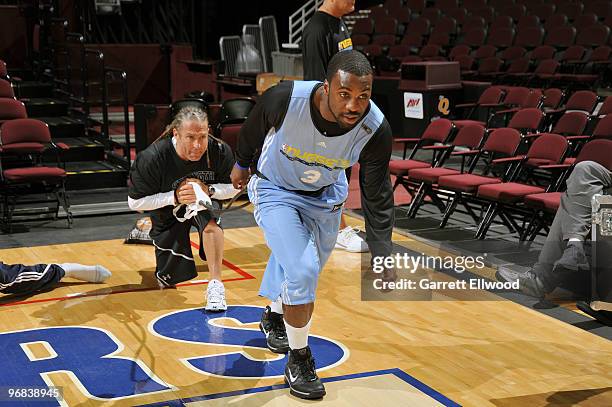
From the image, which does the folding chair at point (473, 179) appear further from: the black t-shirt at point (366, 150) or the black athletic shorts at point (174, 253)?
the black t-shirt at point (366, 150)

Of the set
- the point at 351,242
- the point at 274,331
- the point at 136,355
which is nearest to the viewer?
the point at 136,355

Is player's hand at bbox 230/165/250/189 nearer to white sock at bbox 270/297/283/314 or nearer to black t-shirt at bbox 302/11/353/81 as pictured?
white sock at bbox 270/297/283/314

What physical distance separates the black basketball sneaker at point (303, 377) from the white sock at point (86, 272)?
7.19 feet

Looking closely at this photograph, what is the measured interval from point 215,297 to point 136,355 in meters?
0.82

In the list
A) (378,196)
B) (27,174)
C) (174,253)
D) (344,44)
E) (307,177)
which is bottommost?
(174,253)

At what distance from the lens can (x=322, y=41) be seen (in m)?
6.07

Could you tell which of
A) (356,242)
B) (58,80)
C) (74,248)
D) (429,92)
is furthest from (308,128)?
(58,80)

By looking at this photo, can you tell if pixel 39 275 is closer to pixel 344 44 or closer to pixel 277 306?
pixel 277 306

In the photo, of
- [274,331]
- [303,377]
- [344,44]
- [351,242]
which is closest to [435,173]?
[351,242]

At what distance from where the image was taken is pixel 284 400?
3.79m

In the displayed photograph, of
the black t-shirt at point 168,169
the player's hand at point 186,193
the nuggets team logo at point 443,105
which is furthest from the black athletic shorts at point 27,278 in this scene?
the nuggets team logo at point 443,105

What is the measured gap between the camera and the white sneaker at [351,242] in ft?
21.7

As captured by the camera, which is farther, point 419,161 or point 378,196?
point 419,161

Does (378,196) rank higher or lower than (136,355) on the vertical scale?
higher
